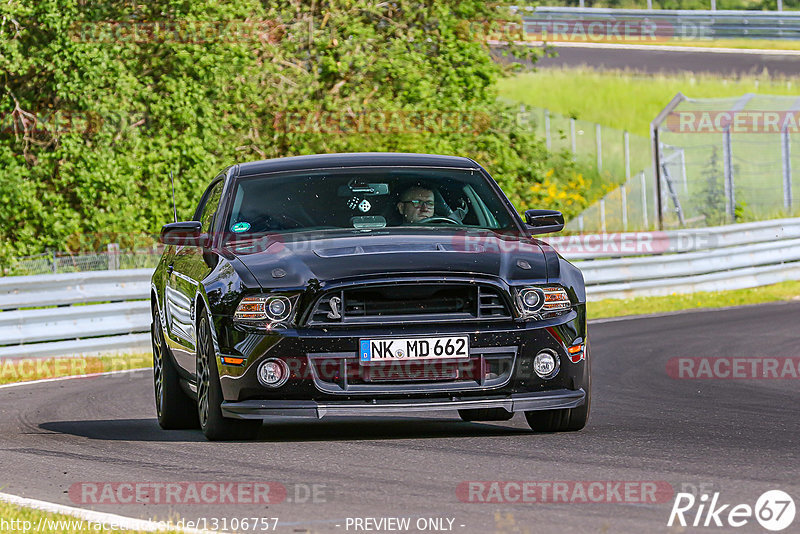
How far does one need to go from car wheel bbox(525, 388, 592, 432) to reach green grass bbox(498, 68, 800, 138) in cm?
3571

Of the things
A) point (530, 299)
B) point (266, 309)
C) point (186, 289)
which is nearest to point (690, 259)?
point (186, 289)

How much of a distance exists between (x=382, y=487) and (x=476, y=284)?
1.57 metres

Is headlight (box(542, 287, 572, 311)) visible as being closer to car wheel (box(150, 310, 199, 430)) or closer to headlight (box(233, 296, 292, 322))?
headlight (box(233, 296, 292, 322))

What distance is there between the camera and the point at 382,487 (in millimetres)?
6668

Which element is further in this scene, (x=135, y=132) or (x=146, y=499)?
(x=135, y=132)

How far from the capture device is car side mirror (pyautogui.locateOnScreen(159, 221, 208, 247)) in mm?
9258

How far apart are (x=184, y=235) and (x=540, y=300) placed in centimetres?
241

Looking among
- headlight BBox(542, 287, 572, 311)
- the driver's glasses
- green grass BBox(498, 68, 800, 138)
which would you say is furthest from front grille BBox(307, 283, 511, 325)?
green grass BBox(498, 68, 800, 138)

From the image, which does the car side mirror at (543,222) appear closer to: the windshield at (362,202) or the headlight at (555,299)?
the windshield at (362,202)

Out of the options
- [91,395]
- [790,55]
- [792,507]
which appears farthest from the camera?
[790,55]

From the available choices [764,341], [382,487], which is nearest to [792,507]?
[382,487]

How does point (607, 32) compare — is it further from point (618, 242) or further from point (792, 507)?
point (792, 507)
